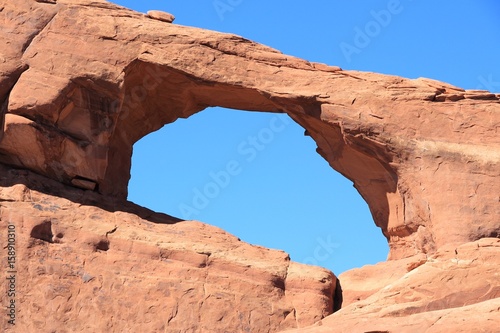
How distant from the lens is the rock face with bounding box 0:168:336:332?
21.8m

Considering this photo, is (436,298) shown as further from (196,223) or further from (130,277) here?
(130,277)

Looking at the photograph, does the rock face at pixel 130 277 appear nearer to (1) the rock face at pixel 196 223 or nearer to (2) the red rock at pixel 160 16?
(1) the rock face at pixel 196 223

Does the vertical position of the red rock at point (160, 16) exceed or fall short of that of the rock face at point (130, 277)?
it exceeds it

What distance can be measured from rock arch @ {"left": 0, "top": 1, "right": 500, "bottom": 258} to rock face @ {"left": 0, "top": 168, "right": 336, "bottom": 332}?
1.28 m

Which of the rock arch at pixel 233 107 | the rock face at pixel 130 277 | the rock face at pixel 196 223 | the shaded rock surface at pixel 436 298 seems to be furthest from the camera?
the rock arch at pixel 233 107

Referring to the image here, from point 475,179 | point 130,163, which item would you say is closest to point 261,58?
point 130,163

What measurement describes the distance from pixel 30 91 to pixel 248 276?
5748 mm

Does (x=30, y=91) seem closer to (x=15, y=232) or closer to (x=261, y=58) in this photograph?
(x=15, y=232)

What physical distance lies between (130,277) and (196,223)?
260 centimetres

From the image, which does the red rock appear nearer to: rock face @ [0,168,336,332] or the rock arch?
the rock arch

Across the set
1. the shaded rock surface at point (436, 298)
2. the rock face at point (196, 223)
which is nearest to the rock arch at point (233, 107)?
the rock face at point (196, 223)

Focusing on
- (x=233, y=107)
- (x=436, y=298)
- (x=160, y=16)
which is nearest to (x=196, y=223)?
(x=233, y=107)

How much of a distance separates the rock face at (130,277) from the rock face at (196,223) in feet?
0.10

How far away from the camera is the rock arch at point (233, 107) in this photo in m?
23.8
